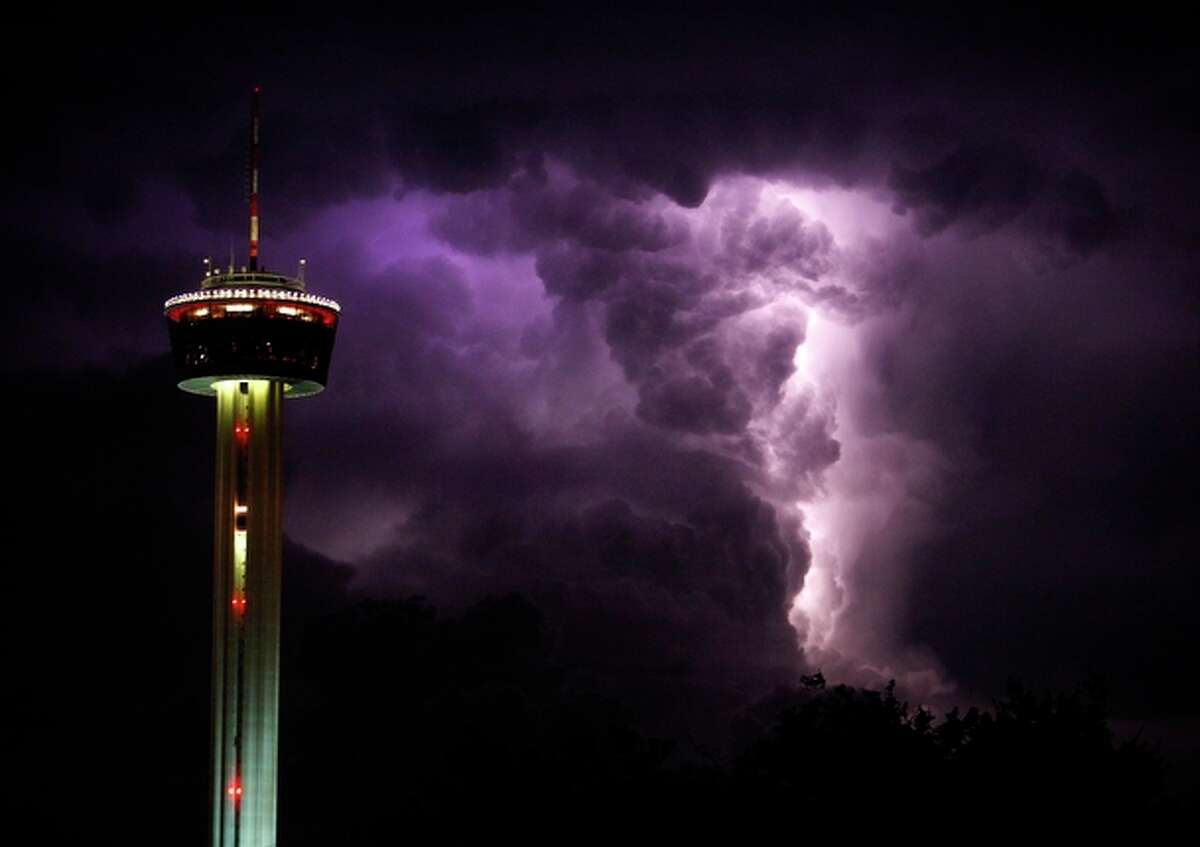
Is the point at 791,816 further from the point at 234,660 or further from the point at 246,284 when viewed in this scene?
the point at 246,284

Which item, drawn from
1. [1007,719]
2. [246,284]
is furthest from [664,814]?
[246,284]

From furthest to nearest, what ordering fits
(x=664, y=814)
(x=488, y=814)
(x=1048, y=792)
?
(x=488, y=814)
(x=664, y=814)
(x=1048, y=792)

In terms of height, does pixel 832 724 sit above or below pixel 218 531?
below

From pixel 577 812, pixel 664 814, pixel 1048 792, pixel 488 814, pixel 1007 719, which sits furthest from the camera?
pixel 488 814

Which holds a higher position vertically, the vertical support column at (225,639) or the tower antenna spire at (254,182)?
the tower antenna spire at (254,182)

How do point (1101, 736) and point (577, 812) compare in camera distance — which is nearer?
point (1101, 736)
